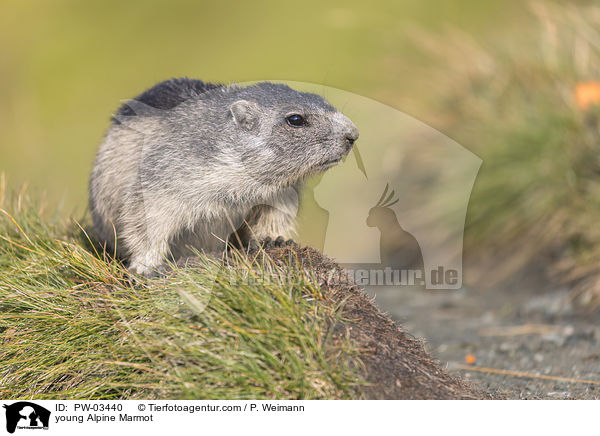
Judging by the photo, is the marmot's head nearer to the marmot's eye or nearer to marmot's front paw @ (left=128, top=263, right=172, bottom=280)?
the marmot's eye

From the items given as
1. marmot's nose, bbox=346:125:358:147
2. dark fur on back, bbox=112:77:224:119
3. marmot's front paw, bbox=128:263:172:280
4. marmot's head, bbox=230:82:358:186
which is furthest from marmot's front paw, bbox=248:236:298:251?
dark fur on back, bbox=112:77:224:119

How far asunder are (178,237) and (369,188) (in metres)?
5.38

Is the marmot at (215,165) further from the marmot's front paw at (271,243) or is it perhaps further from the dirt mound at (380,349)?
the dirt mound at (380,349)

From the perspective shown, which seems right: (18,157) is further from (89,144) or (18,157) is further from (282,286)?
(282,286)

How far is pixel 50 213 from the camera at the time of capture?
718 cm

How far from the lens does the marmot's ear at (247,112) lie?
5.34 meters

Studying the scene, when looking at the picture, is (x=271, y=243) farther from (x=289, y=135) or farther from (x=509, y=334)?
(x=509, y=334)

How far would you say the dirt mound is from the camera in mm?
4090
